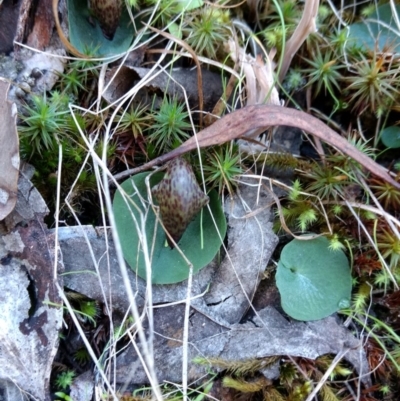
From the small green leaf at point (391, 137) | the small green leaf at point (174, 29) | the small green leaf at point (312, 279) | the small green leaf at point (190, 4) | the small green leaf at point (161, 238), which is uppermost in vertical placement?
the small green leaf at point (190, 4)

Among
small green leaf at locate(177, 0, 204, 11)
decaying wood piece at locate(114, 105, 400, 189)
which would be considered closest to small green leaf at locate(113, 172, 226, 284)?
decaying wood piece at locate(114, 105, 400, 189)

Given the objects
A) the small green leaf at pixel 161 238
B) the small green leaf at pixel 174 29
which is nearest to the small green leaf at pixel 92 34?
the small green leaf at pixel 174 29

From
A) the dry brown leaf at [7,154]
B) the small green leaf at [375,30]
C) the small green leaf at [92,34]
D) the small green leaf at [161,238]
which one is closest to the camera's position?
the dry brown leaf at [7,154]

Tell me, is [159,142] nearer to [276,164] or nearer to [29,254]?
[276,164]

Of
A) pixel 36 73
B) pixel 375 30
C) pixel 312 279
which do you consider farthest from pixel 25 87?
pixel 375 30

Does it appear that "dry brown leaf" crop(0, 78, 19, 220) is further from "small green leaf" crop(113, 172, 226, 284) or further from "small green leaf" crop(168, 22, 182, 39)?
"small green leaf" crop(168, 22, 182, 39)

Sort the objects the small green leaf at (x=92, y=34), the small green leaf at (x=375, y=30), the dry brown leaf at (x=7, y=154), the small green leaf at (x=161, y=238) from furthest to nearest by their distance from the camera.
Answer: the small green leaf at (x=375, y=30)
the small green leaf at (x=92, y=34)
the small green leaf at (x=161, y=238)
the dry brown leaf at (x=7, y=154)

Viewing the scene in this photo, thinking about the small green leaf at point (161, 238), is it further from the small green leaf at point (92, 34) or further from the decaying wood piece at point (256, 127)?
the small green leaf at point (92, 34)

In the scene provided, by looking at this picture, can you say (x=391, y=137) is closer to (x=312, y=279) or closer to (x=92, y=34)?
(x=312, y=279)
